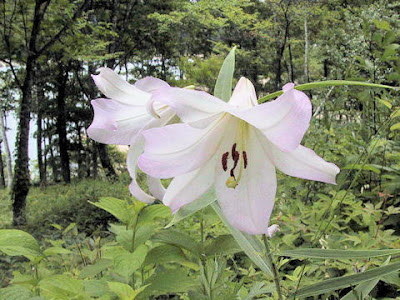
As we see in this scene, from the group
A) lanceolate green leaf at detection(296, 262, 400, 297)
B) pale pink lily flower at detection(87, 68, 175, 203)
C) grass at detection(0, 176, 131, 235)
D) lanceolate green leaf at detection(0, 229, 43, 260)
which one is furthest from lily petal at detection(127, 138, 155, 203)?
grass at detection(0, 176, 131, 235)

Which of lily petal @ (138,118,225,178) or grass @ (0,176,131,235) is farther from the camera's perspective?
grass @ (0,176,131,235)

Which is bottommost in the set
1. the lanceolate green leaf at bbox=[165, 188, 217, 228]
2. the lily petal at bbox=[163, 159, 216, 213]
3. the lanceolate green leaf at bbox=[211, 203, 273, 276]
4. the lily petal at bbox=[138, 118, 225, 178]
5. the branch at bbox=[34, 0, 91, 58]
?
the lanceolate green leaf at bbox=[211, 203, 273, 276]

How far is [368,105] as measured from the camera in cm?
175

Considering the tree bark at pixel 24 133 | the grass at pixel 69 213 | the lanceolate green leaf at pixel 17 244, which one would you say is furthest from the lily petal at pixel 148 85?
the tree bark at pixel 24 133

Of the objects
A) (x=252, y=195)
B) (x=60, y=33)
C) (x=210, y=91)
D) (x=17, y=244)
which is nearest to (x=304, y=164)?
(x=252, y=195)

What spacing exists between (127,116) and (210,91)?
9.15 m

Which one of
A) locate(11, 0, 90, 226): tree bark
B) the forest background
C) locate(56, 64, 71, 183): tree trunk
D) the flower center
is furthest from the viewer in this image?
locate(56, 64, 71, 183): tree trunk

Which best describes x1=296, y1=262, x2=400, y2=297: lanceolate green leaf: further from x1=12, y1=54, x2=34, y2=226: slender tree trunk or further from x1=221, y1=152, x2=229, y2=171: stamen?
Answer: x1=12, y1=54, x2=34, y2=226: slender tree trunk

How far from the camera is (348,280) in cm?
40

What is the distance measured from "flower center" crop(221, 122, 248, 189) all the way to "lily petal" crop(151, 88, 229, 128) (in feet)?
0.23

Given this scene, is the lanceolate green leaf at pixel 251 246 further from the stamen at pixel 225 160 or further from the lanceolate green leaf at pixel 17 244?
the lanceolate green leaf at pixel 17 244

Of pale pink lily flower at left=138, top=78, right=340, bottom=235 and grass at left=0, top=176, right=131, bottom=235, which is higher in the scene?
pale pink lily flower at left=138, top=78, right=340, bottom=235

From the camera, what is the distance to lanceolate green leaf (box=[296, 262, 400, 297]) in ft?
1.20

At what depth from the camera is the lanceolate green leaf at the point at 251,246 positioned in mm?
426
